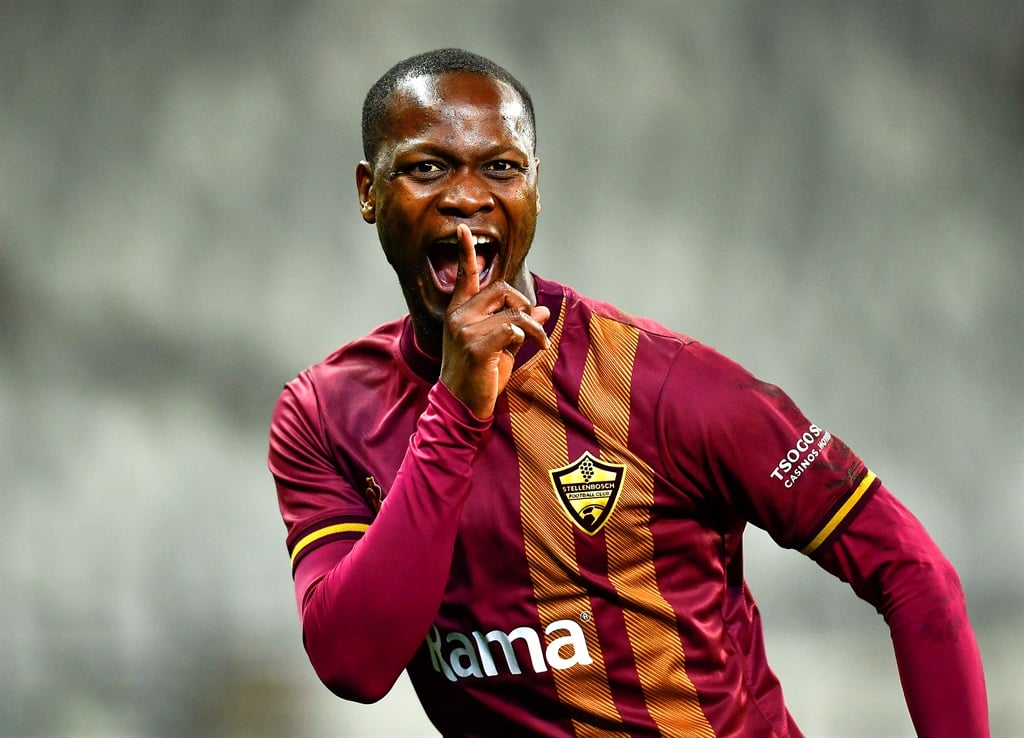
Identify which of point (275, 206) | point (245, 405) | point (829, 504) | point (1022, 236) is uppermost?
point (1022, 236)

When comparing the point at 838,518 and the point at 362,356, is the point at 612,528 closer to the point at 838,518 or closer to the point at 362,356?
the point at 838,518

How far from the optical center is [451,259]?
170cm

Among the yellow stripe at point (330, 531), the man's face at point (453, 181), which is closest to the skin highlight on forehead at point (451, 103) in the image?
the man's face at point (453, 181)

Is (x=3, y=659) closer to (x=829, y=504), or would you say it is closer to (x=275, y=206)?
(x=275, y=206)

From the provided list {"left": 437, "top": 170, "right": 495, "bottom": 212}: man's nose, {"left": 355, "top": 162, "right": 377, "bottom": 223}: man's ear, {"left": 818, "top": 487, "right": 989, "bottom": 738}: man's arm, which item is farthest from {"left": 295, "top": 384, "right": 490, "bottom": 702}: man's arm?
{"left": 818, "top": 487, "right": 989, "bottom": 738}: man's arm

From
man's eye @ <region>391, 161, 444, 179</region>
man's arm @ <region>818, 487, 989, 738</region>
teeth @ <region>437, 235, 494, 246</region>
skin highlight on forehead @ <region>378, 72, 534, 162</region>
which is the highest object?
skin highlight on forehead @ <region>378, 72, 534, 162</region>

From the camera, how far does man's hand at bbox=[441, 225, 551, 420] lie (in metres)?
1.55

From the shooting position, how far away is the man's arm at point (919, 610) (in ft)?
4.97

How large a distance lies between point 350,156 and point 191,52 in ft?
1.55

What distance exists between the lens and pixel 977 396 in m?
3.46

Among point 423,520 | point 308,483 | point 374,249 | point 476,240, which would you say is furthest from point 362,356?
point 374,249

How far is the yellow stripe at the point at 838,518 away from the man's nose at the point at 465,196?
55 cm

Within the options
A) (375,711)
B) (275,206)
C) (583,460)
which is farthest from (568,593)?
(275,206)

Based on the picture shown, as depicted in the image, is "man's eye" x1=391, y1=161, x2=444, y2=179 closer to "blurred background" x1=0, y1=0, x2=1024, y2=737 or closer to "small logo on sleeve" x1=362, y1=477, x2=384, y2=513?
"small logo on sleeve" x1=362, y1=477, x2=384, y2=513
